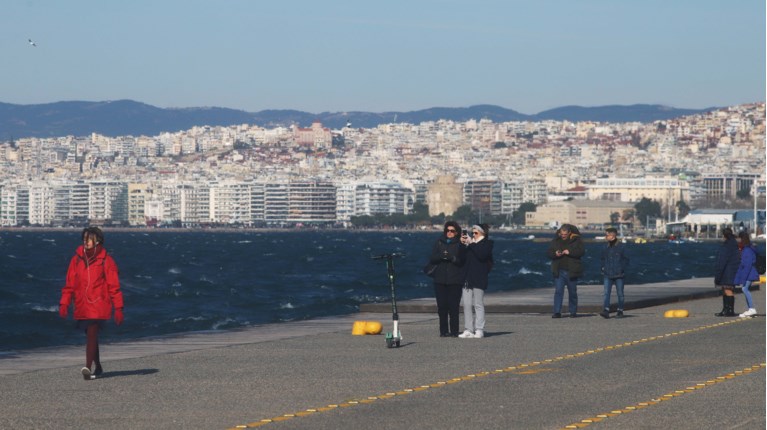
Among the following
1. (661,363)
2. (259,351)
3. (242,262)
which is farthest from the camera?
(242,262)

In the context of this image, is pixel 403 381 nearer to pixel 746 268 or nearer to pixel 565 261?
pixel 565 261

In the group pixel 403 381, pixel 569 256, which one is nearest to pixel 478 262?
pixel 569 256

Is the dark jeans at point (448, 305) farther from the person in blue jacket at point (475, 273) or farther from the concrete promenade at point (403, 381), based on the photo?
the concrete promenade at point (403, 381)

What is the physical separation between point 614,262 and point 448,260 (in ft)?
20.2

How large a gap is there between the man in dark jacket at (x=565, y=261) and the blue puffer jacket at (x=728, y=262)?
2.66 metres

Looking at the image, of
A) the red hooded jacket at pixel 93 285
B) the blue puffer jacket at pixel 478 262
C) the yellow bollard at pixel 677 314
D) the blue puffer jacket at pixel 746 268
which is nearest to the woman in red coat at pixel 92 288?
the red hooded jacket at pixel 93 285

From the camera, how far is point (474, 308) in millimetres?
22234

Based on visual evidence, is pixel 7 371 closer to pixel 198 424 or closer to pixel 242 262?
pixel 198 424

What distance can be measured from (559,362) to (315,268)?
7232 cm

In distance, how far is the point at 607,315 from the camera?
88.8 feet

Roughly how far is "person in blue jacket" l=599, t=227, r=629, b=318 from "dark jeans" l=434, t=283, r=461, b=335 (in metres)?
5.36

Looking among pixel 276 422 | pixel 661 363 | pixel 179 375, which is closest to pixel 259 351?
Result: pixel 179 375

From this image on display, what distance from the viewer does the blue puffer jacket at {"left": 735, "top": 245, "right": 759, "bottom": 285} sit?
27969 millimetres

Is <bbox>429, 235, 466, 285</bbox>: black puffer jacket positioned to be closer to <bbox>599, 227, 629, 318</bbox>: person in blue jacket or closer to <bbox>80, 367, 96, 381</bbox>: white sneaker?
<bbox>599, 227, 629, 318</bbox>: person in blue jacket
